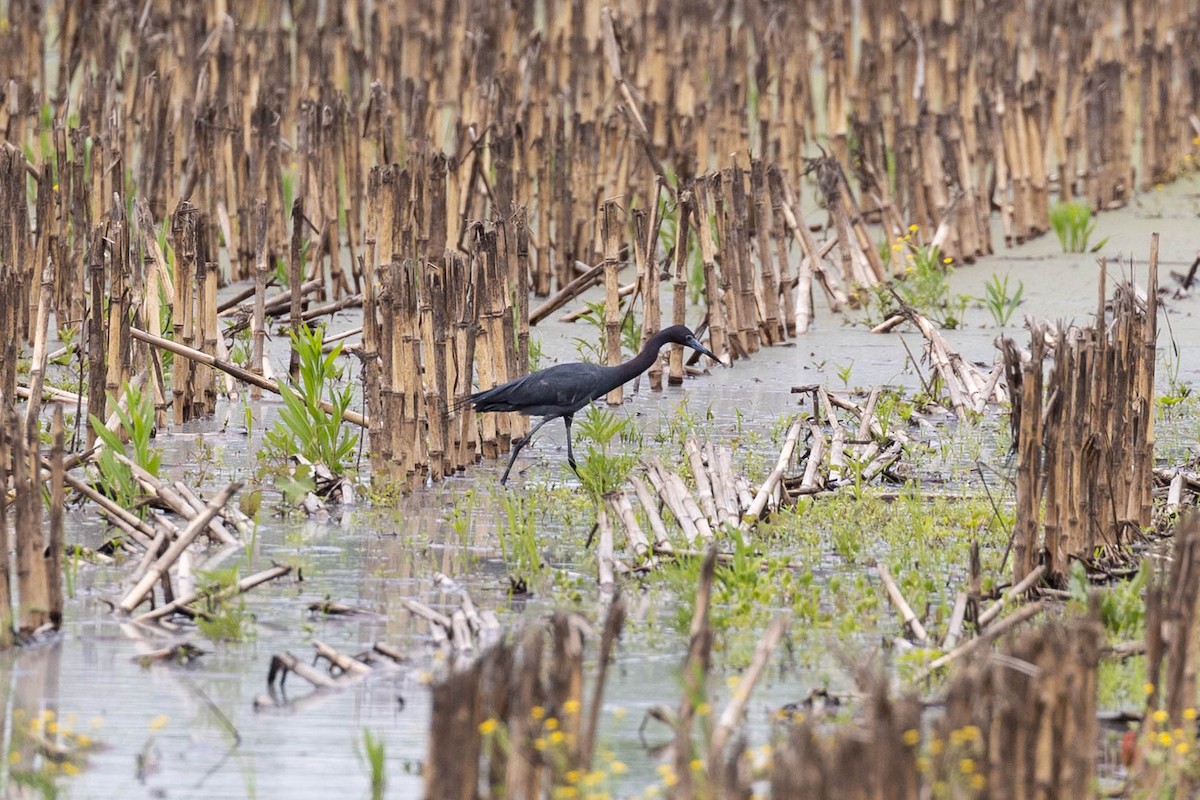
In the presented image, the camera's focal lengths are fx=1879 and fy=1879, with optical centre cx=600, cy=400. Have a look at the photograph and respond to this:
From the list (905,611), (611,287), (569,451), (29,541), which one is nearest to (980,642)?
(905,611)

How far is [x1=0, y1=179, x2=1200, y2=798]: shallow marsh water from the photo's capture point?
4.37 meters

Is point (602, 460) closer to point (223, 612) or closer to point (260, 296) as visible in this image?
point (223, 612)

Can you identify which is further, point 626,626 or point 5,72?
point 5,72

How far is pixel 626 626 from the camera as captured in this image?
5398 mm

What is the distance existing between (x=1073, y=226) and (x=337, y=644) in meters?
7.05

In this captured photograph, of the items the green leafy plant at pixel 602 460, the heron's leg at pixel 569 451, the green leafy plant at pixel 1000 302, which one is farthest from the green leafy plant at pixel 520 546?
the green leafy plant at pixel 1000 302

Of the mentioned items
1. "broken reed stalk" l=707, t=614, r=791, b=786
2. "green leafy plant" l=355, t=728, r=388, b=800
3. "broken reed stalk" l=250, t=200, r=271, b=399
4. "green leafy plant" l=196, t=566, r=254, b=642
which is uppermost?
"broken reed stalk" l=250, t=200, r=271, b=399

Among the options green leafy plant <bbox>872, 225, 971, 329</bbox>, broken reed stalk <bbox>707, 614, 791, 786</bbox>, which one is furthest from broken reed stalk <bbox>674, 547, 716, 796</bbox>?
green leafy plant <bbox>872, 225, 971, 329</bbox>

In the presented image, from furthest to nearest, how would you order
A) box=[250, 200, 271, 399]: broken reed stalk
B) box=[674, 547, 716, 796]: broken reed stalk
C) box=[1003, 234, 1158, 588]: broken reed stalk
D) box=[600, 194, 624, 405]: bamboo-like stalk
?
box=[600, 194, 624, 405]: bamboo-like stalk, box=[250, 200, 271, 399]: broken reed stalk, box=[1003, 234, 1158, 588]: broken reed stalk, box=[674, 547, 716, 796]: broken reed stalk

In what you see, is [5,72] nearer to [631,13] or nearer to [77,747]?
[631,13]

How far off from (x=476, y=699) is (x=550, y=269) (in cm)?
677

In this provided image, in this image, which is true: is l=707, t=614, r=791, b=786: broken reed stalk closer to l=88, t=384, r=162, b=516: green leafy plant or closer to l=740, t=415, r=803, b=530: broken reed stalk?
l=740, t=415, r=803, b=530: broken reed stalk

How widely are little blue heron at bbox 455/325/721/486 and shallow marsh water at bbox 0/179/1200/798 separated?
264 mm

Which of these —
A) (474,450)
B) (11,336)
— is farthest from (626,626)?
(11,336)
